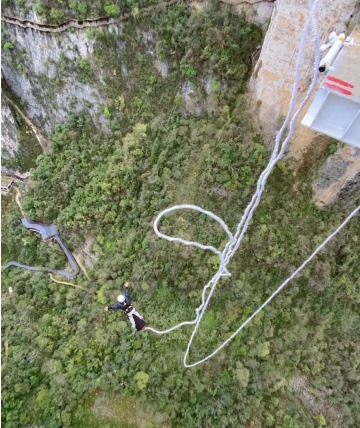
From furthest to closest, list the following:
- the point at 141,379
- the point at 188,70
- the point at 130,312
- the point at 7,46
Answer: the point at 7,46 → the point at 188,70 → the point at 141,379 → the point at 130,312

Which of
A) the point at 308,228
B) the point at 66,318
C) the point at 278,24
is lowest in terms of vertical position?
the point at 66,318

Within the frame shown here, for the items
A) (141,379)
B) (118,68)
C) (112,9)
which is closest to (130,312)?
(141,379)

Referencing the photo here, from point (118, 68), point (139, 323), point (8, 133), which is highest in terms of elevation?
point (118, 68)

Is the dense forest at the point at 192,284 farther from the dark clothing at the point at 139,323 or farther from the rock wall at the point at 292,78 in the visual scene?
the dark clothing at the point at 139,323

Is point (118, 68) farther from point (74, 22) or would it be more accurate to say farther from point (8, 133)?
point (8, 133)

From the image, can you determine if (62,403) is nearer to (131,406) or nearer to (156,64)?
(131,406)

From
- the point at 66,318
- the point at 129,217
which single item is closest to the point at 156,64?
the point at 129,217

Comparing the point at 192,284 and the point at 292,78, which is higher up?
the point at 292,78
